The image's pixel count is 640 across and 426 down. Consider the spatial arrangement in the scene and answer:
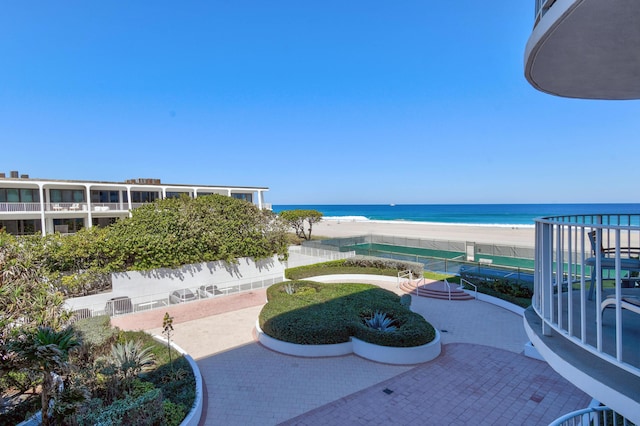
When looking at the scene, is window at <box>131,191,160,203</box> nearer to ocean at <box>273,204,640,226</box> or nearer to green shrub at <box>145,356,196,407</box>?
green shrub at <box>145,356,196,407</box>

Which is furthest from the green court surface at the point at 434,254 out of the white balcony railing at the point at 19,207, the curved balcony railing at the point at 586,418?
the white balcony railing at the point at 19,207

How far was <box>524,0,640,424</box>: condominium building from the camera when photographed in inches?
117

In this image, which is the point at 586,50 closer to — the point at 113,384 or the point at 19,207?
the point at 113,384

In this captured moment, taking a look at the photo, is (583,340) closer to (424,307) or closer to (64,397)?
(64,397)

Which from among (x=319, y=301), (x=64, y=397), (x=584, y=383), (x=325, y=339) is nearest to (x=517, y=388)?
(x=325, y=339)

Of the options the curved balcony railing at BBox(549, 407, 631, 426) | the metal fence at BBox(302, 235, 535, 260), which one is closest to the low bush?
the curved balcony railing at BBox(549, 407, 631, 426)

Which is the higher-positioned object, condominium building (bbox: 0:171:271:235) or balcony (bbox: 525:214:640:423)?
condominium building (bbox: 0:171:271:235)

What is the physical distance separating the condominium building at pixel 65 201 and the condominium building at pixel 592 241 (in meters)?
30.8

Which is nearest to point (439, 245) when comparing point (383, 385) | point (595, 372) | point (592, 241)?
point (383, 385)

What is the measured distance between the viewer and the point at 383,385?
9094 mm

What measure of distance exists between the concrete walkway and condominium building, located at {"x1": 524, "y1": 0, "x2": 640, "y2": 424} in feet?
14.7

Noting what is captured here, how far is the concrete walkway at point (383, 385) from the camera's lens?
7723 millimetres

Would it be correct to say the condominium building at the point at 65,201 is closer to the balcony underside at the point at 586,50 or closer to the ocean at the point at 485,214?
the balcony underside at the point at 586,50

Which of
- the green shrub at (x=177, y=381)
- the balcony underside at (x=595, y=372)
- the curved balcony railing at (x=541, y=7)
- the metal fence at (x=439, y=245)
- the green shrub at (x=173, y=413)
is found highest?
the curved balcony railing at (x=541, y=7)
